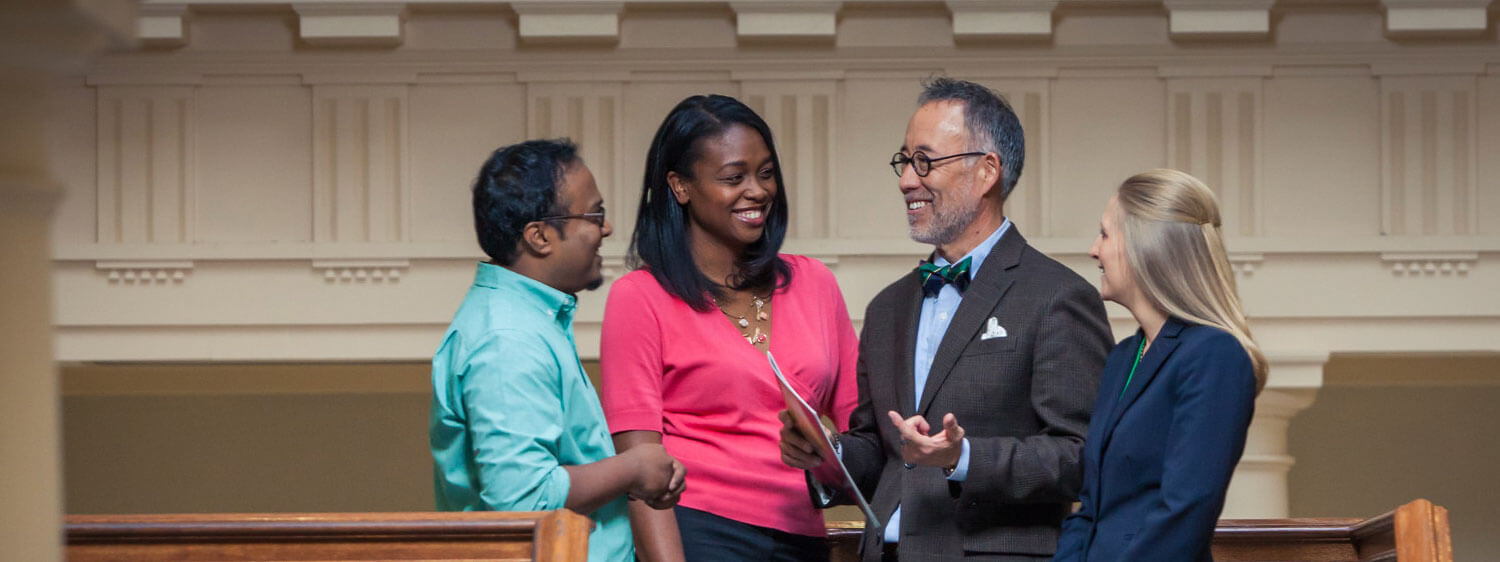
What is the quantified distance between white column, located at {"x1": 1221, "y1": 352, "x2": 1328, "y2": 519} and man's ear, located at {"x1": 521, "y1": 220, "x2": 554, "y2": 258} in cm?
455

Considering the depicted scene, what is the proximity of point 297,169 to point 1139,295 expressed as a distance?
15.9 ft

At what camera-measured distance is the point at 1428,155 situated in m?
6.53

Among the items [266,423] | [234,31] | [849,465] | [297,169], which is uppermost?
[234,31]

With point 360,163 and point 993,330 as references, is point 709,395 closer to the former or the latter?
point 993,330

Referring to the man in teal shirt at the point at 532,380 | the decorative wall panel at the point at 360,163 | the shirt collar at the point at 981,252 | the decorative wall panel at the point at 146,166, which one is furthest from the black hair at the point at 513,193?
the decorative wall panel at the point at 146,166

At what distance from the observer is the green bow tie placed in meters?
2.98

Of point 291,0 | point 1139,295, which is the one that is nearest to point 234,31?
point 291,0

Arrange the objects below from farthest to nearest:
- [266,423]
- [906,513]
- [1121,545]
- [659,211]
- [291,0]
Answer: [266,423], [291,0], [659,211], [906,513], [1121,545]

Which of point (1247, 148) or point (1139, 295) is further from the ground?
point (1247, 148)

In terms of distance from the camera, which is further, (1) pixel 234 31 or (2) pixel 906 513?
(1) pixel 234 31

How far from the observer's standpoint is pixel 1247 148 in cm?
658

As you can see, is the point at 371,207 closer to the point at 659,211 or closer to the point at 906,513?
the point at 659,211

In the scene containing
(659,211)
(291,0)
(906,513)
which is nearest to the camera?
(906,513)

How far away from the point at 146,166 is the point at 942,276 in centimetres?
470
